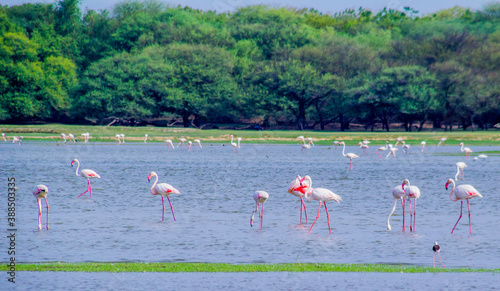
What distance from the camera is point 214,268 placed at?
9500 millimetres

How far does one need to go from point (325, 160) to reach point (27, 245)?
27.4 m

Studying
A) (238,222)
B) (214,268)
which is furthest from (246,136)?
(214,268)

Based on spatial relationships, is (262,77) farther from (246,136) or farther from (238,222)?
(238,222)

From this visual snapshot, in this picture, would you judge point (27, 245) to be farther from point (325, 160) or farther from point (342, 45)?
point (342, 45)

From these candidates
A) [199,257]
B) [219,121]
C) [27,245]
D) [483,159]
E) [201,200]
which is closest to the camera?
[199,257]

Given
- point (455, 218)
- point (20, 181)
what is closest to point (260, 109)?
point (20, 181)

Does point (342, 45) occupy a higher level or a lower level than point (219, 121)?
higher

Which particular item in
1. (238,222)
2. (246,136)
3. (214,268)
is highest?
(246,136)

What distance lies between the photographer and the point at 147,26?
84.4 meters

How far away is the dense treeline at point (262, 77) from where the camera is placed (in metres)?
66.4

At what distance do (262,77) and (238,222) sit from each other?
5743 centimetres

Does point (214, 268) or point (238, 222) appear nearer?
point (214, 268)

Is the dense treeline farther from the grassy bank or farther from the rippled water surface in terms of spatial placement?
the rippled water surface

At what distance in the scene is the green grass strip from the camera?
936 centimetres
